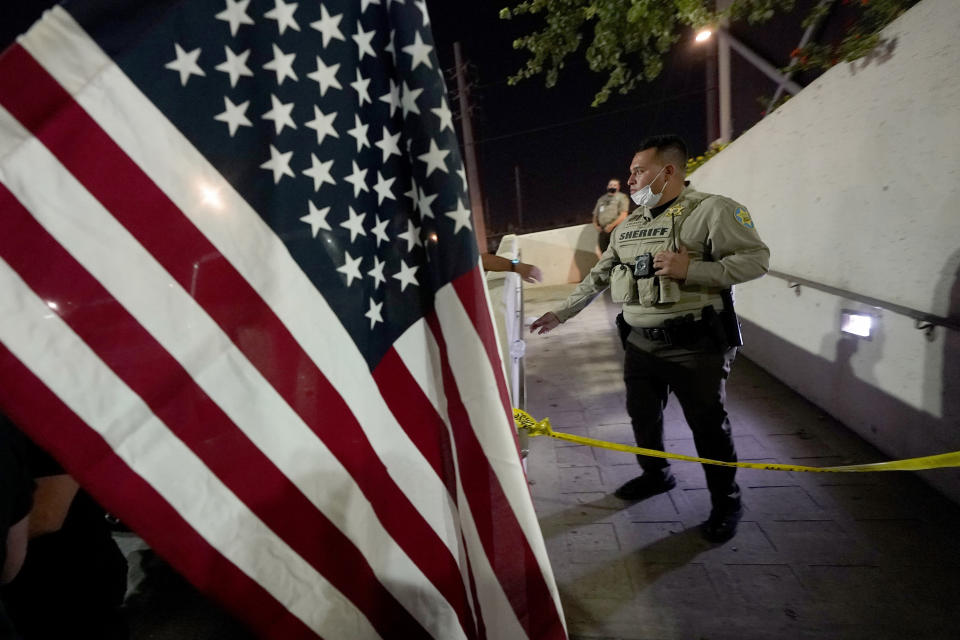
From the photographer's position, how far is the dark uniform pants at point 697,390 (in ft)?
7.88

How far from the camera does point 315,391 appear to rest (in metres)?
1.03

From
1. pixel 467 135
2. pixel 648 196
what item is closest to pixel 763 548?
pixel 648 196

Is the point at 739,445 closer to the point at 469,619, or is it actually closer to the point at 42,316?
the point at 469,619

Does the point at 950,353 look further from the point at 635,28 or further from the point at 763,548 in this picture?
the point at 635,28

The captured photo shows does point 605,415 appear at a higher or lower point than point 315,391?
lower

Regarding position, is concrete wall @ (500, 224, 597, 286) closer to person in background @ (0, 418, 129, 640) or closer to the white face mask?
the white face mask

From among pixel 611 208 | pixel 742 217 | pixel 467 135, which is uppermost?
pixel 467 135

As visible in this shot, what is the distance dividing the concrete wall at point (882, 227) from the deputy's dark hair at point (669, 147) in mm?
1415

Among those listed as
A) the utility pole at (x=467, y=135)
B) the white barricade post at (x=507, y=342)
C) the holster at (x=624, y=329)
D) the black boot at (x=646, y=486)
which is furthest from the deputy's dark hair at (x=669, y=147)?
the utility pole at (x=467, y=135)

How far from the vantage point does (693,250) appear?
235cm

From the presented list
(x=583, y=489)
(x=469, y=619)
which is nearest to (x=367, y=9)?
(x=469, y=619)

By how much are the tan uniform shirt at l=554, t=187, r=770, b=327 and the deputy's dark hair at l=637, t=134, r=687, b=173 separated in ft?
0.62

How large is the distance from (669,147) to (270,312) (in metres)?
2.37

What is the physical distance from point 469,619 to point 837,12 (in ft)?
19.9
